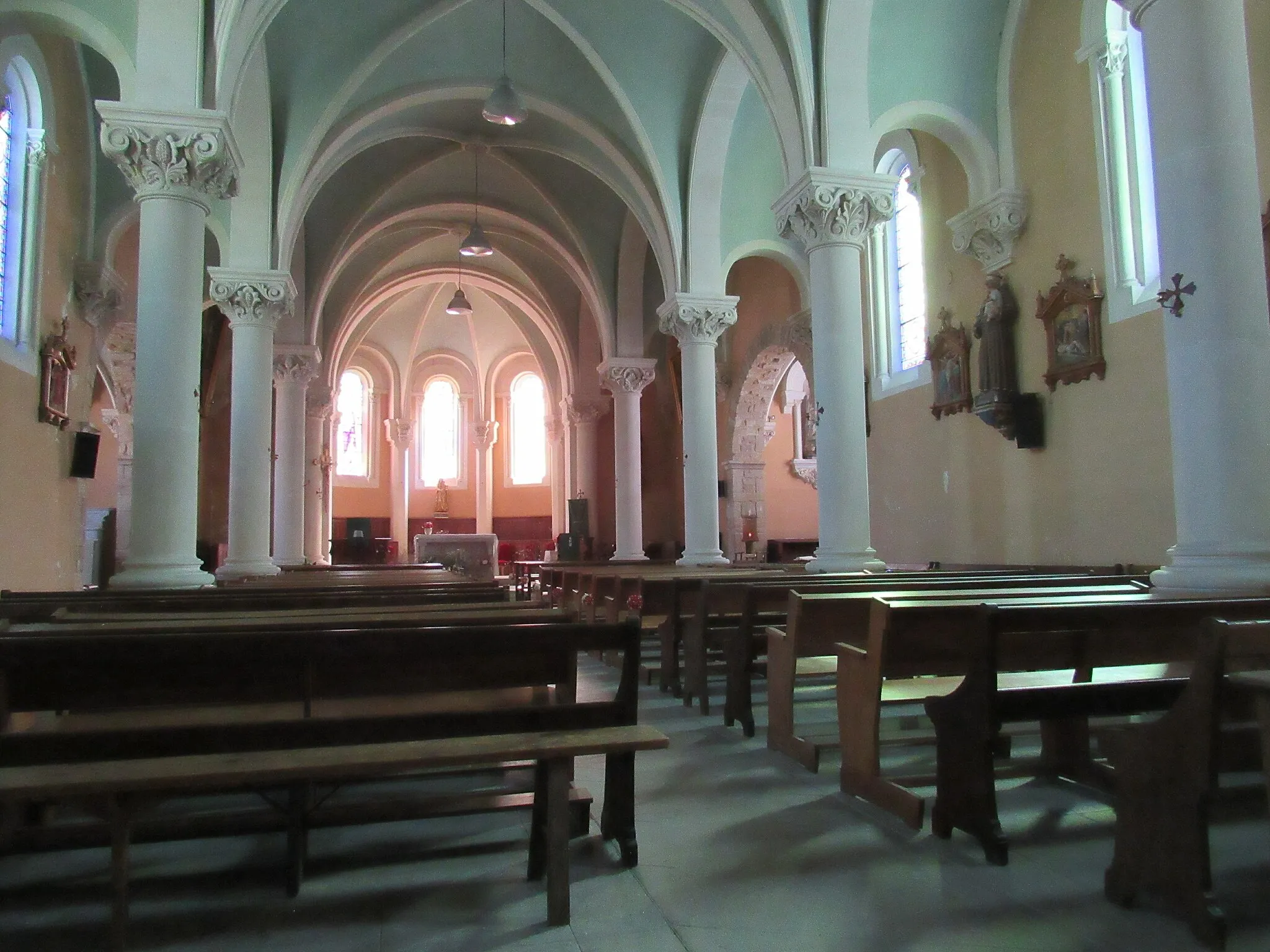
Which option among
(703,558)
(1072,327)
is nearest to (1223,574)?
(1072,327)

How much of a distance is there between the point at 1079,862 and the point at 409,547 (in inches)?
1134

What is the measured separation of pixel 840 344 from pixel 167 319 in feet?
21.5

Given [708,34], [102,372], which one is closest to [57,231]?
[102,372]

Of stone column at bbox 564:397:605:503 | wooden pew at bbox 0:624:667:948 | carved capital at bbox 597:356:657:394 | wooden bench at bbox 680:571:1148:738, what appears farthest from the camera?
stone column at bbox 564:397:605:503

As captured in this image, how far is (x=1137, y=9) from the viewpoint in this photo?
5523 mm

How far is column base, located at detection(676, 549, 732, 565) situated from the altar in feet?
26.5

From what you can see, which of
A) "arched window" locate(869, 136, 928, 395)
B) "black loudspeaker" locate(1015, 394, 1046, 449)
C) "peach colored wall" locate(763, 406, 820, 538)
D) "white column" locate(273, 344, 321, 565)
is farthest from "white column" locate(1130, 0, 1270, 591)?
"peach colored wall" locate(763, 406, 820, 538)

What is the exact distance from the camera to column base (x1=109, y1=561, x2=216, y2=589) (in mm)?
7371

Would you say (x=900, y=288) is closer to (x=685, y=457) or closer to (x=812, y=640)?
(x=685, y=457)

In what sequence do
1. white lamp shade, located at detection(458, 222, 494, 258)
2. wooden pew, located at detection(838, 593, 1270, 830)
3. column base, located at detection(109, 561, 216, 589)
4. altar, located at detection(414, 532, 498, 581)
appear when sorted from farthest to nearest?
altar, located at detection(414, 532, 498, 581), white lamp shade, located at detection(458, 222, 494, 258), column base, located at detection(109, 561, 216, 589), wooden pew, located at detection(838, 593, 1270, 830)

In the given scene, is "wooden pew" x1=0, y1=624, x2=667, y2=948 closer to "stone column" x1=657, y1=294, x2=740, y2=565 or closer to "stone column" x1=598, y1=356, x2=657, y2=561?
"stone column" x1=657, y1=294, x2=740, y2=565

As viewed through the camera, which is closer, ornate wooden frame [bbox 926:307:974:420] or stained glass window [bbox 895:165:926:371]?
ornate wooden frame [bbox 926:307:974:420]

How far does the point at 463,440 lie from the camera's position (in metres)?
32.4

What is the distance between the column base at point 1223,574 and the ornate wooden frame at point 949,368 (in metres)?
6.52
